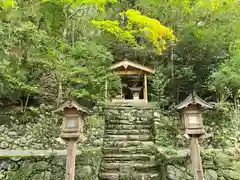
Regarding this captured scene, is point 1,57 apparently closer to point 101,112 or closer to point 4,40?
point 4,40

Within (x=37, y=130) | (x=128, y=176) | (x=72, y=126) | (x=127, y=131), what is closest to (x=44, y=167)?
(x=72, y=126)

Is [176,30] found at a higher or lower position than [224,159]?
higher

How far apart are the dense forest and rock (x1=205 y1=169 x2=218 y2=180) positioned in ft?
12.7

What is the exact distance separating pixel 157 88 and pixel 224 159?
494cm

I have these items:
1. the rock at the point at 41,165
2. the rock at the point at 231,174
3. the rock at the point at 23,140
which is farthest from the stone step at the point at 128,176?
the rock at the point at 23,140

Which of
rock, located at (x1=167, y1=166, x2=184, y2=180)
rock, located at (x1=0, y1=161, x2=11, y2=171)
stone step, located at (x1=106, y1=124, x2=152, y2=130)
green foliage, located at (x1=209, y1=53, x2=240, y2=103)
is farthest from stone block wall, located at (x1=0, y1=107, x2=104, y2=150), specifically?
green foliage, located at (x1=209, y1=53, x2=240, y2=103)

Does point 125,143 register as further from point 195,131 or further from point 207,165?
point 195,131

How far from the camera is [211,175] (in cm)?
550

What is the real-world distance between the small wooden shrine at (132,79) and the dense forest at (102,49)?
29.7 inches

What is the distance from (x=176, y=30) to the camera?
12.2 m

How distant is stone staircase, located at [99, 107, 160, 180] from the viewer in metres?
6.08

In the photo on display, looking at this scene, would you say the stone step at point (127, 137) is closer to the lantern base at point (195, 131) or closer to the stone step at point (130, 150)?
the stone step at point (130, 150)

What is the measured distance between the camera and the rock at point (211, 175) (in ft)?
17.9

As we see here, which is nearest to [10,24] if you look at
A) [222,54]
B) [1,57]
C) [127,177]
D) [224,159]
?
[1,57]
